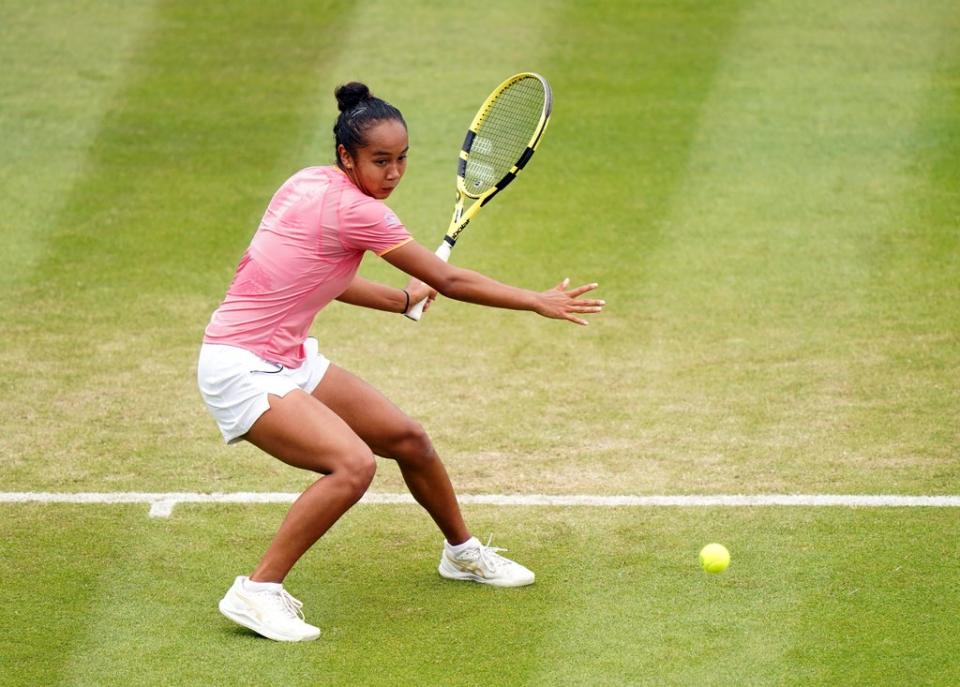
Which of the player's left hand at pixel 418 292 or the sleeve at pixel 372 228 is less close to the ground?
the sleeve at pixel 372 228

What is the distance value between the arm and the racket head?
41.8 inches

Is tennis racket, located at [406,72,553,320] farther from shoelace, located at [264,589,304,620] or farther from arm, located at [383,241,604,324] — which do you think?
shoelace, located at [264,589,304,620]

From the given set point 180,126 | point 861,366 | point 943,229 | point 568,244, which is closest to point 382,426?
point 861,366

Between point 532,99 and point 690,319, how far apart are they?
10.4 feet

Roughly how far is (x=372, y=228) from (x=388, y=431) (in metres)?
0.98

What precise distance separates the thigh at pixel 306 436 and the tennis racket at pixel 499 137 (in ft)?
4.68

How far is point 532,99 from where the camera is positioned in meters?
7.30

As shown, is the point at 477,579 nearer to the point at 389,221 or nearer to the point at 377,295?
the point at 377,295

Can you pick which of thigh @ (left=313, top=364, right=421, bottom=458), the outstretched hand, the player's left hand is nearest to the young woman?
the outstretched hand

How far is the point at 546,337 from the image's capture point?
995cm

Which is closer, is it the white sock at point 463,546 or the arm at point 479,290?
the arm at point 479,290

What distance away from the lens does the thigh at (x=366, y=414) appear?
6410 mm

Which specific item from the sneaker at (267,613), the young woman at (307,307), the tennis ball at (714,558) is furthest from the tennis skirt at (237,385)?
the tennis ball at (714,558)

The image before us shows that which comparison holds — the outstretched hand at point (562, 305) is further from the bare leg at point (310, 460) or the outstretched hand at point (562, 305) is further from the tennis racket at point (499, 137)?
the tennis racket at point (499, 137)
